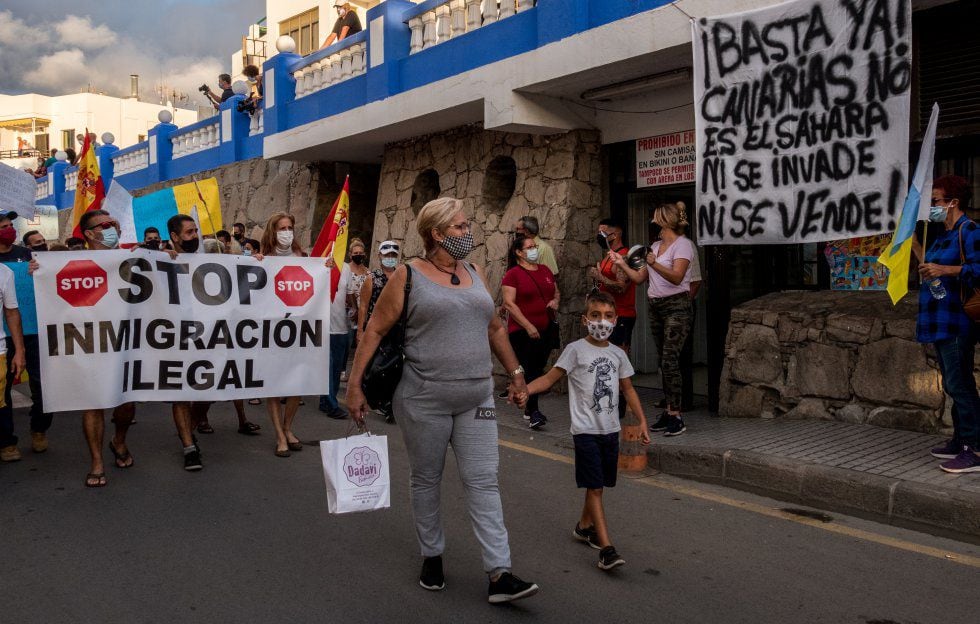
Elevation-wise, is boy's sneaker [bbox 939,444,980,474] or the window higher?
the window

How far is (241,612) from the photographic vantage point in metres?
3.66

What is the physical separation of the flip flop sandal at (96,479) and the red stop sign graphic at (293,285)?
72.4 inches

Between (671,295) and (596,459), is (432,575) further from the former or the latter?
(671,295)

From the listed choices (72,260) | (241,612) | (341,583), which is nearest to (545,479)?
(341,583)

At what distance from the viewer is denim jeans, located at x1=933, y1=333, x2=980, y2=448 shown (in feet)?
17.4

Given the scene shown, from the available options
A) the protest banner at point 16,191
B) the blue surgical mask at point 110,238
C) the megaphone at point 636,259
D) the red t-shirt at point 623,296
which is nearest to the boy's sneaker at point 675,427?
the red t-shirt at point 623,296

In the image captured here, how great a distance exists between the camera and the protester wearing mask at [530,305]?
7781 mm

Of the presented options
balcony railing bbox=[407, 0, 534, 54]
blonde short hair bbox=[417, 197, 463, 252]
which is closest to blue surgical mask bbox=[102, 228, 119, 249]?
blonde short hair bbox=[417, 197, 463, 252]

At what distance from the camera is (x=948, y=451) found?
556cm

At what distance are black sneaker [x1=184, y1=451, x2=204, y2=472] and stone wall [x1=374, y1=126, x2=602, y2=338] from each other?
457cm

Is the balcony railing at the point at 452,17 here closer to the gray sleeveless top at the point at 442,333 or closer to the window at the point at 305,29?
the gray sleeveless top at the point at 442,333

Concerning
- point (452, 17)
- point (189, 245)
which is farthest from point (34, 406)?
point (452, 17)

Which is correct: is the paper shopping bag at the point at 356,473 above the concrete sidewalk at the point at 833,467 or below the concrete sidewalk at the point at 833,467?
above

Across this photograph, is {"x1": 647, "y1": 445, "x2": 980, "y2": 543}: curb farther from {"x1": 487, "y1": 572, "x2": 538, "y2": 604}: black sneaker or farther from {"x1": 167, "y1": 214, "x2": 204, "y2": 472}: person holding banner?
{"x1": 167, "y1": 214, "x2": 204, "y2": 472}: person holding banner
